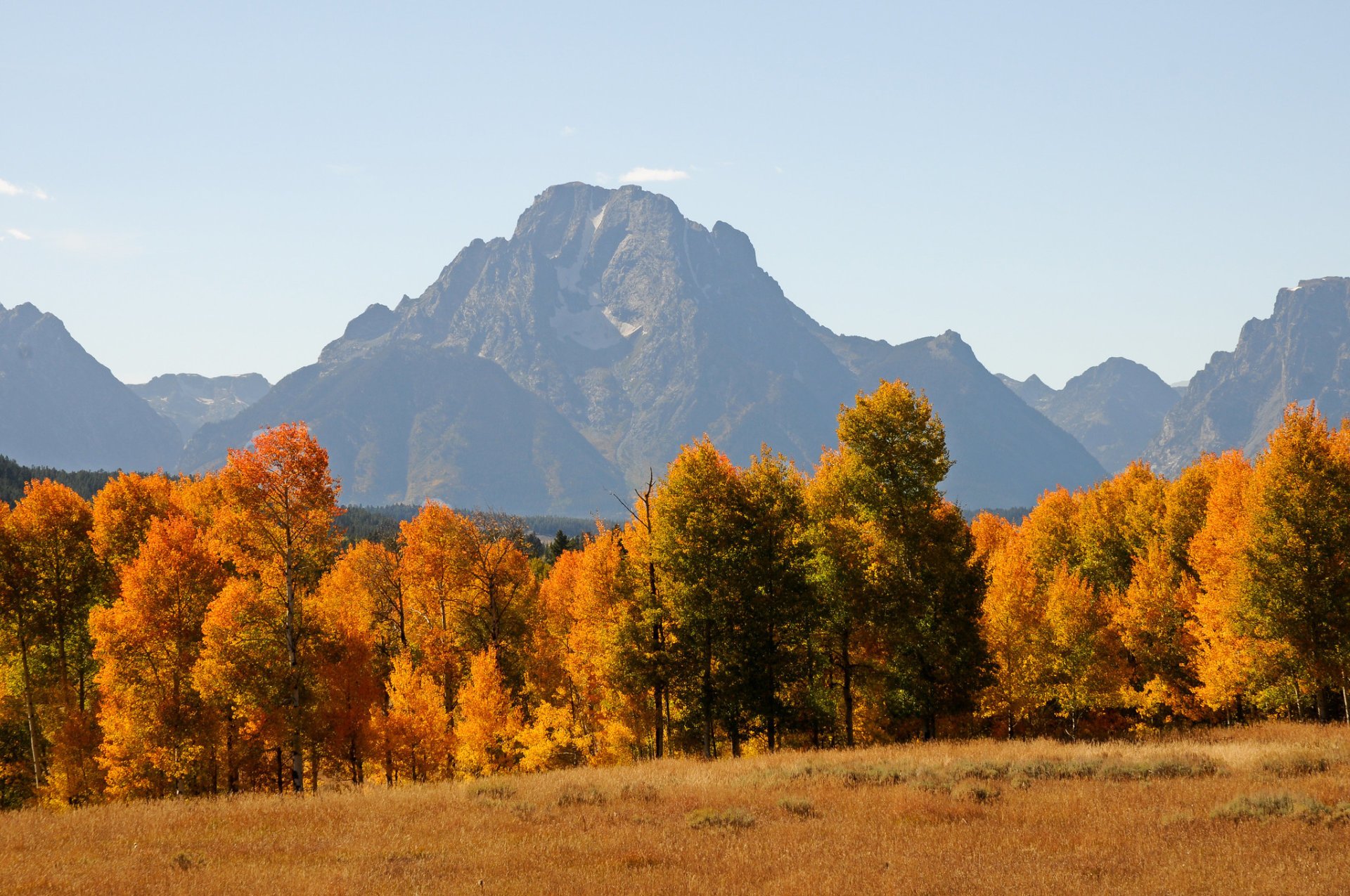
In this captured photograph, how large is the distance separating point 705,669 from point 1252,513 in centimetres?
2399

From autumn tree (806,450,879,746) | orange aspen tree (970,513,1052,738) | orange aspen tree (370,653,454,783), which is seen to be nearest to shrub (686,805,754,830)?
autumn tree (806,450,879,746)

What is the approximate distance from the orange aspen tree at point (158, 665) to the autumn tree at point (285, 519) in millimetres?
4670

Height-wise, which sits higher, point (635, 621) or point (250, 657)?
point (635, 621)

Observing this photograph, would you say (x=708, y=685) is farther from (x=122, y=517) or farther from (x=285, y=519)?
(x=122, y=517)

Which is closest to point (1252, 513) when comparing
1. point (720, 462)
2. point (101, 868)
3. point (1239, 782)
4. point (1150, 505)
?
point (1239, 782)

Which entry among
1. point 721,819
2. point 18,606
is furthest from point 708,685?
point 18,606

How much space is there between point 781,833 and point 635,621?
20047 mm

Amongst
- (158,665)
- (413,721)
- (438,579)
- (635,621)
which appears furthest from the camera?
(438,579)

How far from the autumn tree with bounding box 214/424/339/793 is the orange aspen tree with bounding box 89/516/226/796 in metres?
4.67

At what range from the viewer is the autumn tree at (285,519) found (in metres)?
33.9

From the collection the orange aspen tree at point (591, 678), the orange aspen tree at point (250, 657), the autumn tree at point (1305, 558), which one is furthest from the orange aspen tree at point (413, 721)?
the autumn tree at point (1305, 558)

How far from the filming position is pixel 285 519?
34406 millimetres

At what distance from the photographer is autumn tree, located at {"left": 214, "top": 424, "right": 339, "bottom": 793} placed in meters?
33.9

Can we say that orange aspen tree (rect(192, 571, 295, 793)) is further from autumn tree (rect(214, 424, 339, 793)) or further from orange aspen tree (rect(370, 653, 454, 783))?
orange aspen tree (rect(370, 653, 454, 783))
